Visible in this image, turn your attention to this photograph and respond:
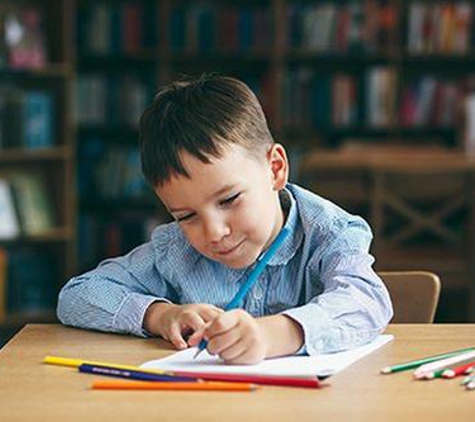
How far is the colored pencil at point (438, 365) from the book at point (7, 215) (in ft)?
12.1

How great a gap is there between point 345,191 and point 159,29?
2.22m

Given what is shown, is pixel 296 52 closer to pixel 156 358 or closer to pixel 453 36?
pixel 453 36

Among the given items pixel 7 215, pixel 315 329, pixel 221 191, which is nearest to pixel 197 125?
pixel 221 191

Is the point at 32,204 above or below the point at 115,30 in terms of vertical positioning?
below

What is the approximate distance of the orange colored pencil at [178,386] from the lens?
1.39 m

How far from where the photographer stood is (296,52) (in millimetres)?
6559

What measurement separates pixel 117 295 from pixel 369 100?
492cm

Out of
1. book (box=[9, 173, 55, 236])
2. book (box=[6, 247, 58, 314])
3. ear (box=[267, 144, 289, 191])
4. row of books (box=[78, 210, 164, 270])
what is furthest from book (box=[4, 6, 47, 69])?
ear (box=[267, 144, 289, 191])

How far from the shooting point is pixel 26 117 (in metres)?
5.14

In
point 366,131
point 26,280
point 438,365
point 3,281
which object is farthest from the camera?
point 366,131

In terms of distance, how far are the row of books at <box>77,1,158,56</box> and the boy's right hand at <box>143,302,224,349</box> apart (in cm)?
494

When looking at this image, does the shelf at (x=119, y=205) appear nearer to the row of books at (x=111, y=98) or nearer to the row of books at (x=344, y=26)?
the row of books at (x=111, y=98)

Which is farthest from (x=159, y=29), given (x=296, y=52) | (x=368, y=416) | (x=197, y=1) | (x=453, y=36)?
(x=368, y=416)

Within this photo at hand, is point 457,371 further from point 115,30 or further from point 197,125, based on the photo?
point 115,30
